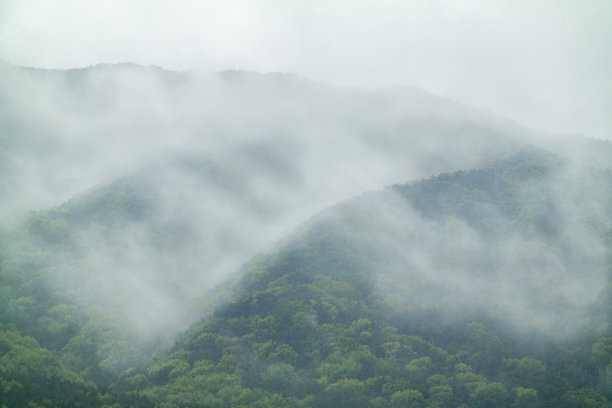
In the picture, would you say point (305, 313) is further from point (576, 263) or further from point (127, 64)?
point (127, 64)

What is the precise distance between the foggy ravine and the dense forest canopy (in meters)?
0.66

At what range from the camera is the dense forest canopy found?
5403 cm

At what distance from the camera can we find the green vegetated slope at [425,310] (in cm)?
5216

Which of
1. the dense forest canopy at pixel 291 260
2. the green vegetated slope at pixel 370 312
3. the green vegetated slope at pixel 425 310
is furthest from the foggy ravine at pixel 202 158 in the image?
the green vegetated slope at pixel 425 310

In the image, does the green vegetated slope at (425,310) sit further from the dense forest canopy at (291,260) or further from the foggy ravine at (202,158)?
the foggy ravine at (202,158)

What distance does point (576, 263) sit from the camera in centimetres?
7569

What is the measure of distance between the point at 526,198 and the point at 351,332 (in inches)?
2105

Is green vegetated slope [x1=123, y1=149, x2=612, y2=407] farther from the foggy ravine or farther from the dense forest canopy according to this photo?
the foggy ravine

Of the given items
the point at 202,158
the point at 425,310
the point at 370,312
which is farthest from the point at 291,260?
the point at 202,158

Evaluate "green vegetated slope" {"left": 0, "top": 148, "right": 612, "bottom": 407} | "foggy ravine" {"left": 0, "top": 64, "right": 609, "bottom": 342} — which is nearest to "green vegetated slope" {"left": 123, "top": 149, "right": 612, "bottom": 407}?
"green vegetated slope" {"left": 0, "top": 148, "right": 612, "bottom": 407}

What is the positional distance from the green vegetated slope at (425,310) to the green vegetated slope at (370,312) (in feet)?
0.82

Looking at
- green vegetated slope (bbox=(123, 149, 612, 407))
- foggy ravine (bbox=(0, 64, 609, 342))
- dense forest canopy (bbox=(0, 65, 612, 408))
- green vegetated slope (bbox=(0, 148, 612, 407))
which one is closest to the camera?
green vegetated slope (bbox=(0, 148, 612, 407))

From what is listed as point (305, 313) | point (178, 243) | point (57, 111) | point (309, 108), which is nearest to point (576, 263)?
point (305, 313)

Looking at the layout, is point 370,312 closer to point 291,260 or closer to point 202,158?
point 291,260
